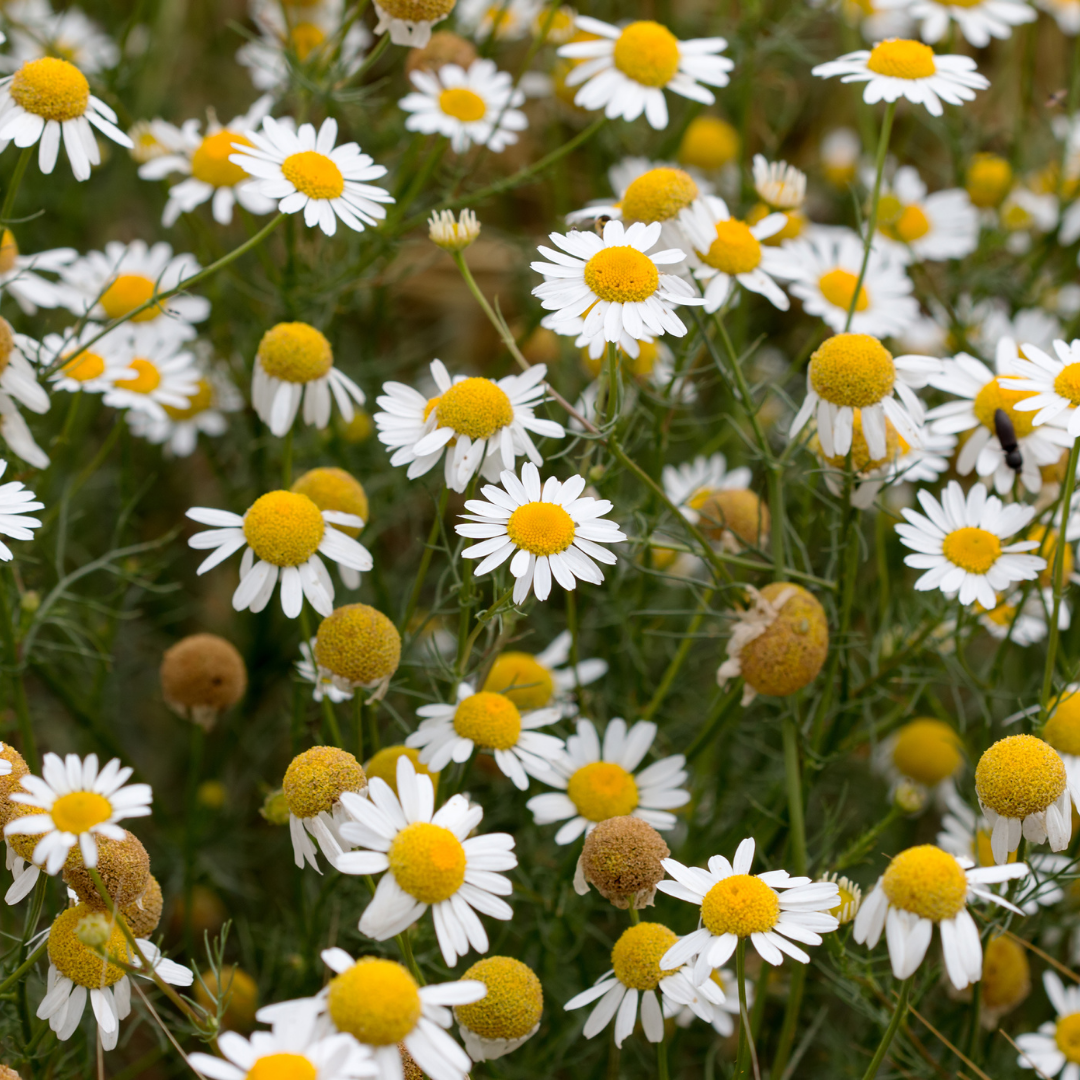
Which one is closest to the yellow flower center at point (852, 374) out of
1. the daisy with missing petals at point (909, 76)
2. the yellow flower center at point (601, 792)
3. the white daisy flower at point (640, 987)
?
the daisy with missing petals at point (909, 76)

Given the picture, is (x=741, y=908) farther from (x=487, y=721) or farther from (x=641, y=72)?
Result: (x=641, y=72)

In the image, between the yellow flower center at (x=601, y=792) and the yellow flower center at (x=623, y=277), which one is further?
the yellow flower center at (x=601, y=792)

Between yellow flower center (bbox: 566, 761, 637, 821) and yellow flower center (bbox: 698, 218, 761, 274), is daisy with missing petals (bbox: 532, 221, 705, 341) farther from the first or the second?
yellow flower center (bbox: 566, 761, 637, 821)

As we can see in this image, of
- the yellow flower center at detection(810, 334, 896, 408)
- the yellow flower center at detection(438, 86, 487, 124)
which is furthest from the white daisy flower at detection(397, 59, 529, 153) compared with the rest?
the yellow flower center at detection(810, 334, 896, 408)

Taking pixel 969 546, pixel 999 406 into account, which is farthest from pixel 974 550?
pixel 999 406

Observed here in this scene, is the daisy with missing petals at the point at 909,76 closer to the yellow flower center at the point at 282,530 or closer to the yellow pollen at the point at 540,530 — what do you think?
the yellow pollen at the point at 540,530

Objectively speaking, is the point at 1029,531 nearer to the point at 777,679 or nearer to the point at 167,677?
the point at 777,679
